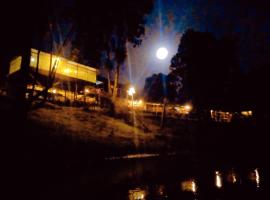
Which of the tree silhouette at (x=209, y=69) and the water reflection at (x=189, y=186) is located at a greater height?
the tree silhouette at (x=209, y=69)

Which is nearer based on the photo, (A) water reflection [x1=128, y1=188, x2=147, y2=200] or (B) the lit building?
(A) water reflection [x1=128, y1=188, x2=147, y2=200]

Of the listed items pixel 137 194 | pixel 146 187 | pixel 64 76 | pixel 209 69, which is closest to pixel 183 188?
pixel 146 187

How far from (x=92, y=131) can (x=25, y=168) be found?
830 cm

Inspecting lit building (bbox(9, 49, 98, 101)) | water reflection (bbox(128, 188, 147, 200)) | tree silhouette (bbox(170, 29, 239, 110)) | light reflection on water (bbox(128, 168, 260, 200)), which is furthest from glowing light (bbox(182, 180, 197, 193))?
tree silhouette (bbox(170, 29, 239, 110))

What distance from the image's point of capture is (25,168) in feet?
29.6

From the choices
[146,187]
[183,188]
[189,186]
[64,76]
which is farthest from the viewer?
[64,76]

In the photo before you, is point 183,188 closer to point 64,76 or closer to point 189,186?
point 189,186

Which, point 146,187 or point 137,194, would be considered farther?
point 146,187

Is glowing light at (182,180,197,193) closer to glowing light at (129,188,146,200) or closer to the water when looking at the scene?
the water

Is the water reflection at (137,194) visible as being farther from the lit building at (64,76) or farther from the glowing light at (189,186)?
the lit building at (64,76)

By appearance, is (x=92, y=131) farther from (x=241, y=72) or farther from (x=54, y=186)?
(x=241, y=72)

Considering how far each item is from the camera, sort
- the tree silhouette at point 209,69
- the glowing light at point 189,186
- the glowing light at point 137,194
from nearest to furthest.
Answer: the glowing light at point 137,194
the glowing light at point 189,186
the tree silhouette at point 209,69

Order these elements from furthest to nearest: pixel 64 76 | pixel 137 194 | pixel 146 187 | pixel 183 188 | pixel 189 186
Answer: pixel 64 76 → pixel 146 187 → pixel 189 186 → pixel 183 188 → pixel 137 194

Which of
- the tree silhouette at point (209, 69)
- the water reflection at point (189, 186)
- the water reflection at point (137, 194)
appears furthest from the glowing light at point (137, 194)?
the tree silhouette at point (209, 69)
